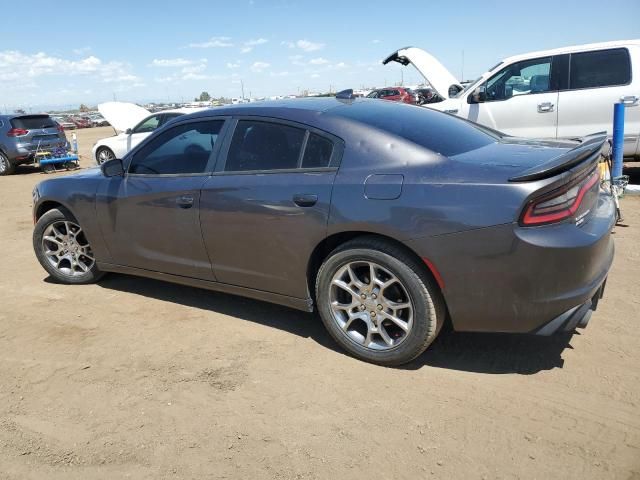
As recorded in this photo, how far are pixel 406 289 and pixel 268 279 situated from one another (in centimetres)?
100

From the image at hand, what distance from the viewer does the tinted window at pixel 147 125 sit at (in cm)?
1354

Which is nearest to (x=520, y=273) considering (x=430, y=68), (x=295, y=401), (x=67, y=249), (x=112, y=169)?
(x=295, y=401)

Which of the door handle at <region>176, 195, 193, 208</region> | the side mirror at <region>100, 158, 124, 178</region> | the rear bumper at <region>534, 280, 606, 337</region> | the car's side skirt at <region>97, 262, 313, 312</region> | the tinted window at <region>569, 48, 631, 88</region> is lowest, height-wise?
the car's side skirt at <region>97, 262, 313, 312</region>

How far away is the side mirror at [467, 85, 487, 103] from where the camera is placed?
27.6ft

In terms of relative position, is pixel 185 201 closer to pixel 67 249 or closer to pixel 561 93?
pixel 67 249

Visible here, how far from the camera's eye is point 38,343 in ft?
12.3

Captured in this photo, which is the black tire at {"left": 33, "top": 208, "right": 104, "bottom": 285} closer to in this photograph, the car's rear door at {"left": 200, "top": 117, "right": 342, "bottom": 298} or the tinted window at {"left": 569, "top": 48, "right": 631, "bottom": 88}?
the car's rear door at {"left": 200, "top": 117, "right": 342, "bottom": 298}

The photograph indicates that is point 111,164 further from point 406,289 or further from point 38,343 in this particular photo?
point 406,289

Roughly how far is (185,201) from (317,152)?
1093 mm

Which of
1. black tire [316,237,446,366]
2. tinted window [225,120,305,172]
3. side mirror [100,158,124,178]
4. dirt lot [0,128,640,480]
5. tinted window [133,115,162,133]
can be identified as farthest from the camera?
tinted window [133,115,162,133]

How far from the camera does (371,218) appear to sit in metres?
2.99

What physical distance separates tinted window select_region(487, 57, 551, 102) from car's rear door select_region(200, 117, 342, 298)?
5.91m

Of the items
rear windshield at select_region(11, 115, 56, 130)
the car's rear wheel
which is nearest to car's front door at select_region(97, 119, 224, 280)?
the car's rear wheel

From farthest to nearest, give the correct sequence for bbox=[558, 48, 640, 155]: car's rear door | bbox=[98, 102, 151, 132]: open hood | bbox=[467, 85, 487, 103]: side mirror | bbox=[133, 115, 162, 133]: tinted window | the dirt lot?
1. bbox=[98, 102, 151, 132]: open hood
2. bbox=[133, 115, 162, 133]: tinted window
3. bbox=[467, 85, 487, 103]: side mirror
4. bbox=[558, 48, 640, 155]: car's rear door
5. the dirt lot
